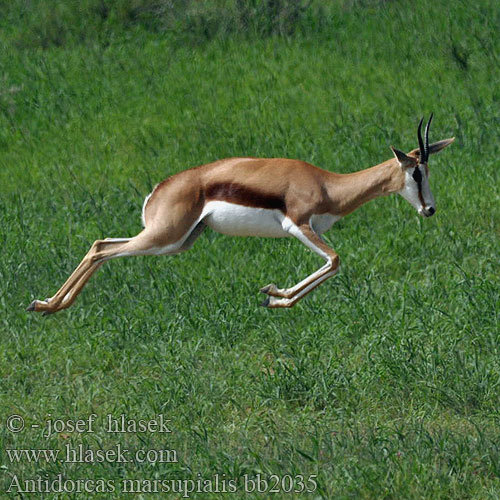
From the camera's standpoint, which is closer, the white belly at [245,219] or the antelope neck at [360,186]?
the white belly at [245,219]

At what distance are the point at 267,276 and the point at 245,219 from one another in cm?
428

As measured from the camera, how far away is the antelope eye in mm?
5254

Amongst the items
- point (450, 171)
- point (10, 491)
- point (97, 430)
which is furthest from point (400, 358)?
point (450, 171)

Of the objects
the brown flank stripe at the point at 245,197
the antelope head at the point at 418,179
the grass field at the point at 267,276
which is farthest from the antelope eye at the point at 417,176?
the grass field at the point at 267,276

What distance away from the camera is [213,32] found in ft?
53.7

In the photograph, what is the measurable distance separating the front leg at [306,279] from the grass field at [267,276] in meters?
1.75

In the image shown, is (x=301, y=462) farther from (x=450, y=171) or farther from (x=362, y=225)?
(x=450, y=171)

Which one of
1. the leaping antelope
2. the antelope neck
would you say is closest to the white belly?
the leaping antelope

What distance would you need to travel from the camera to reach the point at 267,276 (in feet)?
31.1

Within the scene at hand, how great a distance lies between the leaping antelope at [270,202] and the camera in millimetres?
5227

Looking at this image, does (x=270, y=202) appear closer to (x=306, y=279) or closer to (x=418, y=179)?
(x=306, y=279)

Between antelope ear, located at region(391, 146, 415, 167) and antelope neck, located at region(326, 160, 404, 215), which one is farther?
antelope neck, located at region(326, 160, 404, 215)

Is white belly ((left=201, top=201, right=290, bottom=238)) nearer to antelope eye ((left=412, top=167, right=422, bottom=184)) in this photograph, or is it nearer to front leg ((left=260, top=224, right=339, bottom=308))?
front leg ((left=260, top=224, right=339, bottom=308))

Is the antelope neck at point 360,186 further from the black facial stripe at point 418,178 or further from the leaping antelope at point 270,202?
the black facial stripe at point 418,178
